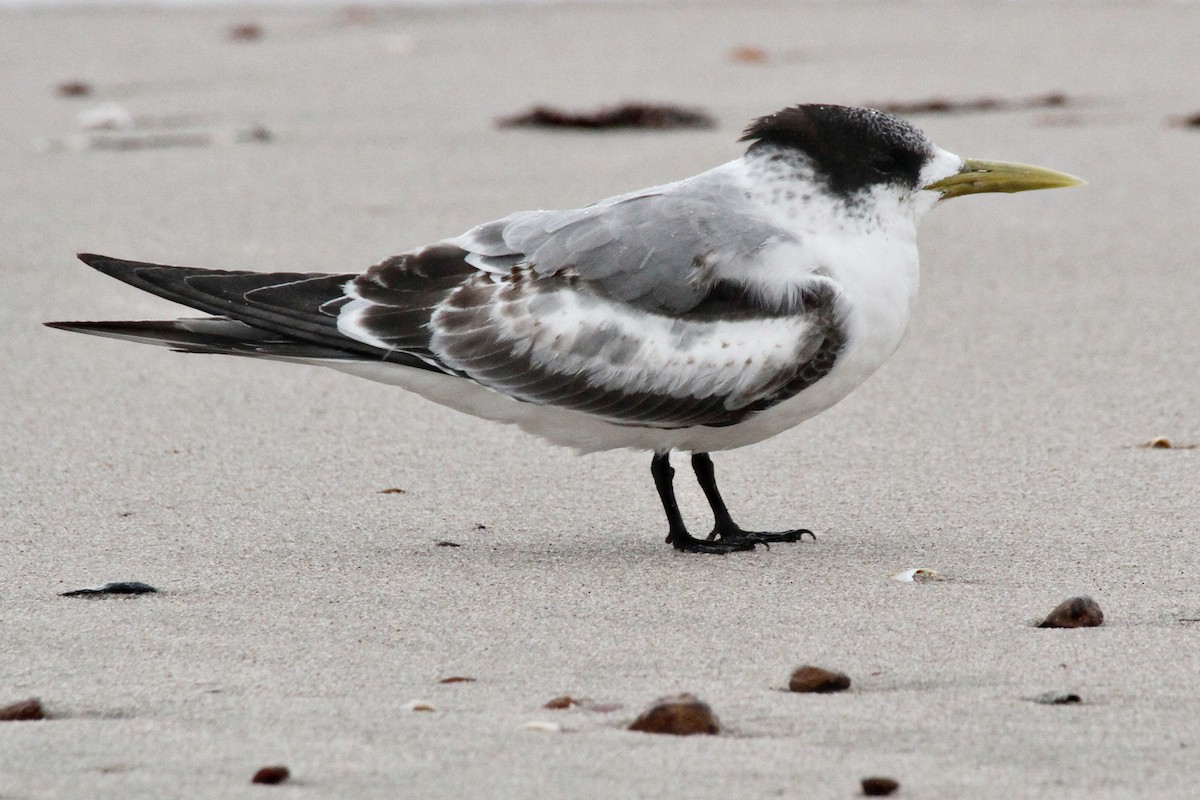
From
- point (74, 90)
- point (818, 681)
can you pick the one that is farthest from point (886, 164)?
point (74, 90)

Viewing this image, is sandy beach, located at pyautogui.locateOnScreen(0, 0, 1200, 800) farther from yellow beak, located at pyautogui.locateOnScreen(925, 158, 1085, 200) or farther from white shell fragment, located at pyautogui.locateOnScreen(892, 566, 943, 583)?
yellow beak, located at pyautogui.locateOnScreen(925, 158, 1085, 200)

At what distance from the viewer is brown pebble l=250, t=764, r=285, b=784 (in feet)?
8.77

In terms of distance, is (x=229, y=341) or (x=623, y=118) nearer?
(x=229, y=341)

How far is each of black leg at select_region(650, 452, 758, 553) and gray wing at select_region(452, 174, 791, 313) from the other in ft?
1.44

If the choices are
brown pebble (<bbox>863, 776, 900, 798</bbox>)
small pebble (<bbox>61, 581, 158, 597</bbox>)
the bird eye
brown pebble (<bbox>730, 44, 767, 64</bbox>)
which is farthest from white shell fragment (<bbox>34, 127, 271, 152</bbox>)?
brown pebble (<bbox>863, 776, 900, 798</bbox>)

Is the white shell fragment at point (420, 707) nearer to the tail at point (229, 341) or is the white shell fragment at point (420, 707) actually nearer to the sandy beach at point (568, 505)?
the sandy beach at point (568, 505)

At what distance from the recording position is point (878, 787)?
263 centimetres

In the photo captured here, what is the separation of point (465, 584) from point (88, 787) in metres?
1.38

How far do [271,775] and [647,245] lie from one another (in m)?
1.98

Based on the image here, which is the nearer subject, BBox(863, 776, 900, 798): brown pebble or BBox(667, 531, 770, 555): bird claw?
BBox(863, 776, 900, 798): brown pebble

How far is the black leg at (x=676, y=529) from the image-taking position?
14.2 ft

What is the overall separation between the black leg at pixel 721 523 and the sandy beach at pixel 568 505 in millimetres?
86

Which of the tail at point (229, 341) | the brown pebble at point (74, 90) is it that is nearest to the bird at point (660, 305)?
the tail at point (229, 341)

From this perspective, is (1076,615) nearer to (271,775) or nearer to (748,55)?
(271,775)
